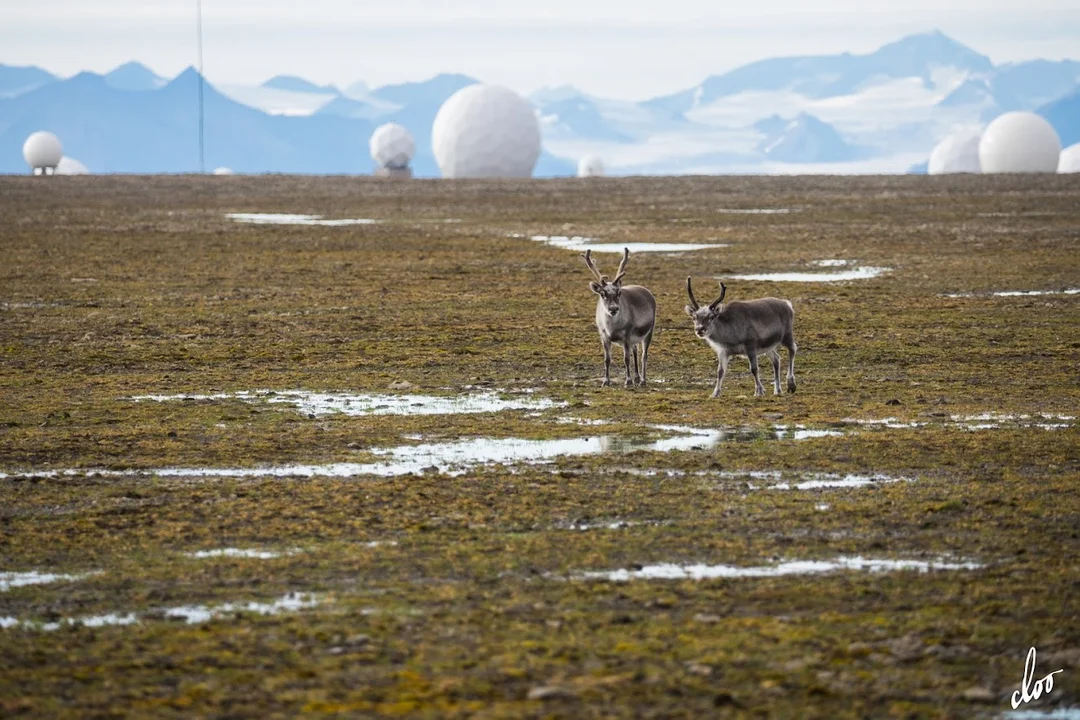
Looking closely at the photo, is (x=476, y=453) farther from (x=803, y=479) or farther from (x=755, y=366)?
(x=755, y=366)

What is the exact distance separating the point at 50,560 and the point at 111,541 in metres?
0.49

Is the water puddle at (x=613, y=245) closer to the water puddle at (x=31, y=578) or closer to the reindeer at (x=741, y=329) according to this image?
the reindeer at (x=741, y=329)

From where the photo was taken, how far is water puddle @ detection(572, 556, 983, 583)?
8.84 m

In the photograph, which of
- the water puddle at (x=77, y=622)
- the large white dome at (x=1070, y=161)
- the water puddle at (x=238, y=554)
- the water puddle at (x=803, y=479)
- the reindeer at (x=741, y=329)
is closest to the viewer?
the water puddle at (x=77, y=622)

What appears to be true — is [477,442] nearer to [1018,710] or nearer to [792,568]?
[792,568]

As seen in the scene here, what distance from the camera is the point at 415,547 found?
9.59m

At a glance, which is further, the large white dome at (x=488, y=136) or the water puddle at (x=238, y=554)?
the large white dome at (x=488, y=136)

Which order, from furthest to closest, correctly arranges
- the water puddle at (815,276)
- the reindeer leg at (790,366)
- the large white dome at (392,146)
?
the large white dome at (392,146), the water puddle at (815,276), the reindeer leg at (790,366)

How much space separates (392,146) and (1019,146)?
1412 inches

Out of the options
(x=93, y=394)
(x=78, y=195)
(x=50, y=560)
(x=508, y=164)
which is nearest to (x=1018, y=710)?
(x=50, y=560)

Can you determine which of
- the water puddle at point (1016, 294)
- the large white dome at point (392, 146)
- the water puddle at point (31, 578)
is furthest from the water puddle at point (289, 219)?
the large white dome at point (392, 146)

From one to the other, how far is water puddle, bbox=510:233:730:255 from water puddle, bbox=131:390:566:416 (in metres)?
17.7
